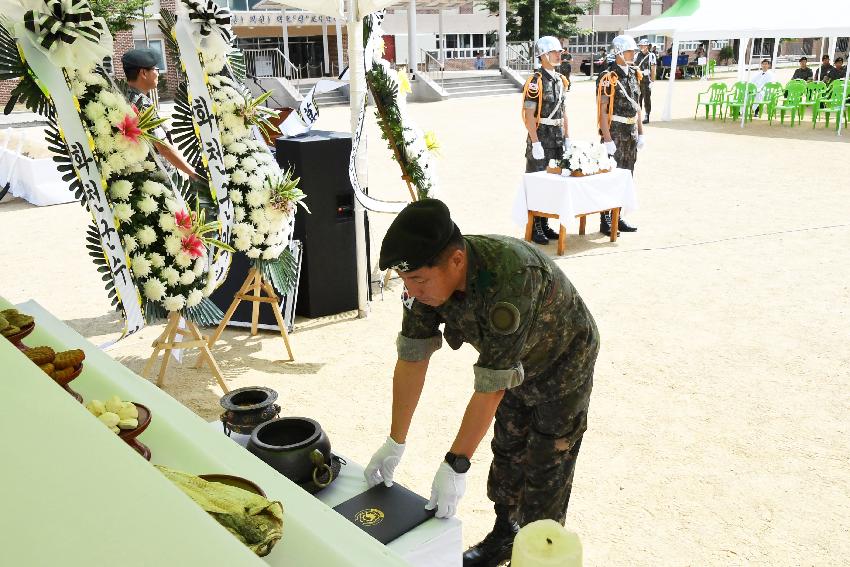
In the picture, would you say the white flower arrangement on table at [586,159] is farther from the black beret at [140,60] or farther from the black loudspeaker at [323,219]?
the black beret at [140,60]

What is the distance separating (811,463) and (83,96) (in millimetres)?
3991

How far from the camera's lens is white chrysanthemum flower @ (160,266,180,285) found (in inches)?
156

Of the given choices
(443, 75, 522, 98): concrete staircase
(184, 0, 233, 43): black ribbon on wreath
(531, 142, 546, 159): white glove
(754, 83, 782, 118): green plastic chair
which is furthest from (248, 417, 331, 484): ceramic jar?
(443, 75, 522, 98): concrete staircase

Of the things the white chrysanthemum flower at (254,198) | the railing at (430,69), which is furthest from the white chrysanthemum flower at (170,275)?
the railing at (430,69)

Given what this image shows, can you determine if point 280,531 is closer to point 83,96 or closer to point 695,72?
point 83,96

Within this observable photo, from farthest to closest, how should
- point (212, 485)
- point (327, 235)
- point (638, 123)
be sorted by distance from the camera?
point (638, 123) < point (327, 235) < point (212, 485)

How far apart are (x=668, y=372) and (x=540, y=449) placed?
240 cm

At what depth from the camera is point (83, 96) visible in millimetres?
3652

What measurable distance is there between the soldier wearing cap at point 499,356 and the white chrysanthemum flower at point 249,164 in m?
2.45

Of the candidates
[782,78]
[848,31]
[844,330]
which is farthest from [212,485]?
[782,78]

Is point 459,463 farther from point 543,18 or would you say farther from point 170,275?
point 543,18

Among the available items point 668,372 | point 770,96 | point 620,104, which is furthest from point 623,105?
point 770,96

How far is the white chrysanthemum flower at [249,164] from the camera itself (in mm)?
4602

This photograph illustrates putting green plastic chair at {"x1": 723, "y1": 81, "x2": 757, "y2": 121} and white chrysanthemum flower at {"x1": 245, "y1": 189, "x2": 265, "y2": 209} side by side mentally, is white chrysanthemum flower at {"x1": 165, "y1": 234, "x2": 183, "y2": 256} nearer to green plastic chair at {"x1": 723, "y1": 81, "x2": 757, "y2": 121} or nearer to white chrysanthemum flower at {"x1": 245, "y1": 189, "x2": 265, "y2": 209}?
white chrysanthemum flower at {"x1": 245, "y1": 189, "x2": 265, "y2": 209}
